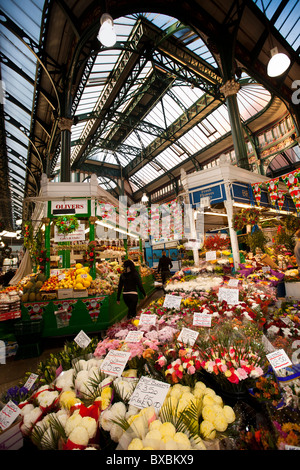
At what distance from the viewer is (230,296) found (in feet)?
9.11

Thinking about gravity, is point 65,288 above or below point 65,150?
below

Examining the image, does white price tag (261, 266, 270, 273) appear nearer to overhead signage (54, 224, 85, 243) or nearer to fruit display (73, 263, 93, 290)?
fruit display (73, 263, 93, 290)

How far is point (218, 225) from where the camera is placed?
11.3m

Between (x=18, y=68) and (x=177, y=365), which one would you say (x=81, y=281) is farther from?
(x=18, y=68)

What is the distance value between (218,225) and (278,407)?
413 inches

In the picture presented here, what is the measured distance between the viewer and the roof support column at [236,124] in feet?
25.7

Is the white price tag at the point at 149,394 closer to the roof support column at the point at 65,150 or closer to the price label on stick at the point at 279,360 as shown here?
the price label on stick at the point at 279,360

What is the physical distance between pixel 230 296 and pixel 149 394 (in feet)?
5.73

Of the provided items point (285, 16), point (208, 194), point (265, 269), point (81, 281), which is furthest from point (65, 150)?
point (285, 16)

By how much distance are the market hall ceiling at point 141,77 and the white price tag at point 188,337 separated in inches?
252

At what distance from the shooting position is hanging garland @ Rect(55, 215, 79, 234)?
612 cm

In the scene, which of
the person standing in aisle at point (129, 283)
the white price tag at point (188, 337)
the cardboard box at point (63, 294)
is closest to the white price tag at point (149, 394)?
the white price tag at point (188, 337)
